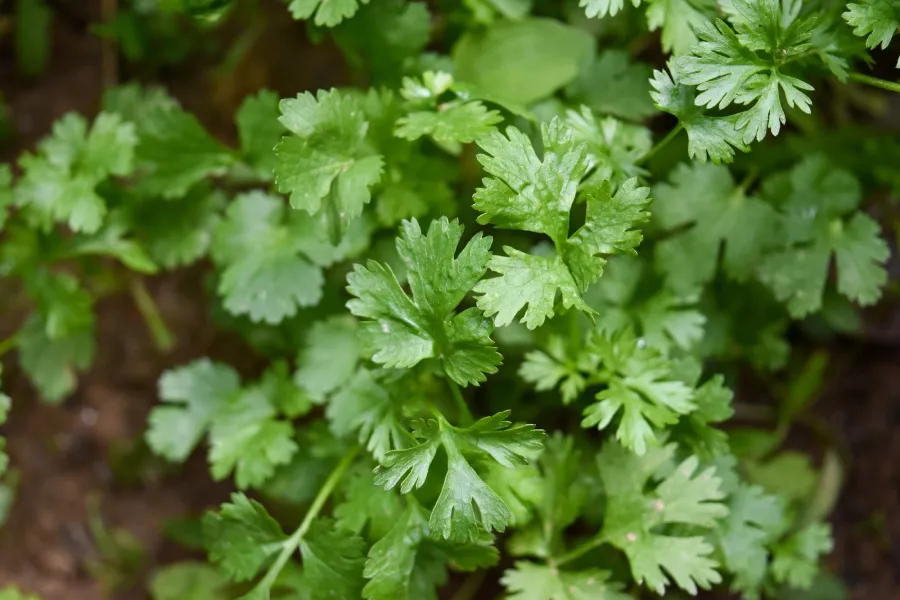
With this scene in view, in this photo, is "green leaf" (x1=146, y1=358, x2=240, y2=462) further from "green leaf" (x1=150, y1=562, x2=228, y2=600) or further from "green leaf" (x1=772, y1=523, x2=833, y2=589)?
"green leaf" (x1=772, y1=523, x2=833, y2=589)

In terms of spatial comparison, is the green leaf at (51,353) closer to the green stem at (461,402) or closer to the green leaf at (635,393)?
the green stem at (461,402)

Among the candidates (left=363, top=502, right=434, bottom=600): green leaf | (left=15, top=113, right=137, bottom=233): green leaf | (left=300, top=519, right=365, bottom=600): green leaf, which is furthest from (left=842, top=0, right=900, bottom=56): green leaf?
(left=15, top=113, right=137, bottom=233): green leaf

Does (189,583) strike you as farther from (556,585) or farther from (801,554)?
(801,554)

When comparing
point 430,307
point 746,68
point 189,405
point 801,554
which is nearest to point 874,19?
point 746,68

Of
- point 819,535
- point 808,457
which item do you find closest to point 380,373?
point 819,535

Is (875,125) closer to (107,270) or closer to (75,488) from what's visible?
(107,270)

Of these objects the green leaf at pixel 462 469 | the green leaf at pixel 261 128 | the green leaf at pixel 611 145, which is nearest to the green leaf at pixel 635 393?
the green leaf at pixel 462 469
